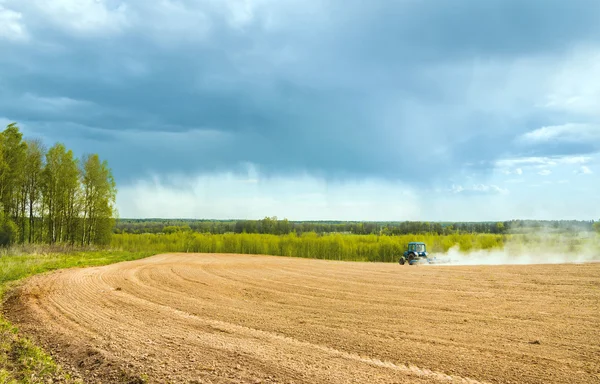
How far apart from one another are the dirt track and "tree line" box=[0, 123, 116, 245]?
962 inches

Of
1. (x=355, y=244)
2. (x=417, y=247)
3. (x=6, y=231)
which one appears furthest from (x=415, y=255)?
(x=6, y=231)

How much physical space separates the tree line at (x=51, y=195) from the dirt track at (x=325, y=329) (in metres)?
24.4

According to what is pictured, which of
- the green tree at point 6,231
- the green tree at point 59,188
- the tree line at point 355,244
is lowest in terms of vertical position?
the tree line at point 355,244

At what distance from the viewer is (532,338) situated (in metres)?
9.24

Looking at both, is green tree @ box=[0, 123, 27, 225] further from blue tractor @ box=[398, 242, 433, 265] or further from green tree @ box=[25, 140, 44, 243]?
blue tractor @ box=[398, 242, 433, 265]

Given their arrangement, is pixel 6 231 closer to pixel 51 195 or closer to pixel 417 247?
pixel 51 195

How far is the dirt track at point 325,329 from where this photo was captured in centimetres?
749

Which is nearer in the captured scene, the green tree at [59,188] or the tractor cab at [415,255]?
the tractor cab at [415,255]

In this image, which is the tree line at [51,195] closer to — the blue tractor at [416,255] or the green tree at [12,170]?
the green tree at [12,170]

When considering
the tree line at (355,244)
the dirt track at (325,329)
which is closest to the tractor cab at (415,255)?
the tree line at (355,244)

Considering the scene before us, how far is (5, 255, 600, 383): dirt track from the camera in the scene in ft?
→ 24.6

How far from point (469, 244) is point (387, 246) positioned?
8575mm

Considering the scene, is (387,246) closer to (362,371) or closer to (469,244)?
(469,244)

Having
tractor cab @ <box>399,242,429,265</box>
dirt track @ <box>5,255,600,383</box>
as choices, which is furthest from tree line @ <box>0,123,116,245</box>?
tractor cab @ <box>399,242,429,265</box>
